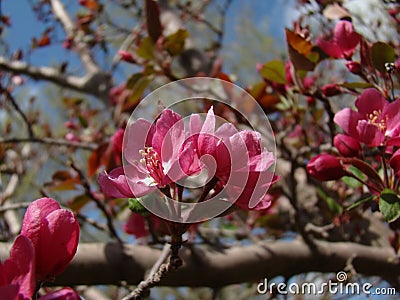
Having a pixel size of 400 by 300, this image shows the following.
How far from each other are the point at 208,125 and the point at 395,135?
452mm

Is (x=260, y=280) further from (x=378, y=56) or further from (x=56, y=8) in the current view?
(x=56, y=8)

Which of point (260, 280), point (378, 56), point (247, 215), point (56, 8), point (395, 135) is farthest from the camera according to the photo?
point (56, 8)

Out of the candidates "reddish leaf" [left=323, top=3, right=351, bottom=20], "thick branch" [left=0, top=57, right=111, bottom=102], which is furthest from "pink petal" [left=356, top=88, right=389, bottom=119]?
"thick branch" [left=0, top=57, right=111, bottom=102]

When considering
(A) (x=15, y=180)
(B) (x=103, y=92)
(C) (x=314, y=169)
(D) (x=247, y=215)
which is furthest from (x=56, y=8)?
(C) (x=314, y=169)

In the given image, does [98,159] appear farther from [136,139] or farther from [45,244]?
[45,244]

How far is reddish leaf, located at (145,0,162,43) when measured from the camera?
56.2 inches

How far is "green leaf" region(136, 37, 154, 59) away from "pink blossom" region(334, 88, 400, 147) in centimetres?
77

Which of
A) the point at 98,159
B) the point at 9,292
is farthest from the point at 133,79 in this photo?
the point at 9,292

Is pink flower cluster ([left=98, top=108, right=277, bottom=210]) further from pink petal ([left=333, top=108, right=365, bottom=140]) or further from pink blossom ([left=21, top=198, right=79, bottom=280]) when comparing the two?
pink petal ([left=333, top=108, right=365, bottom=140])

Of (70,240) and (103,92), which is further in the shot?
(103,92)

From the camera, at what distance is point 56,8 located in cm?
384

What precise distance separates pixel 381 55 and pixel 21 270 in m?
0.90

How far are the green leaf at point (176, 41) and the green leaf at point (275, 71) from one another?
1.02ft

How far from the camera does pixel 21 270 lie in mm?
537
